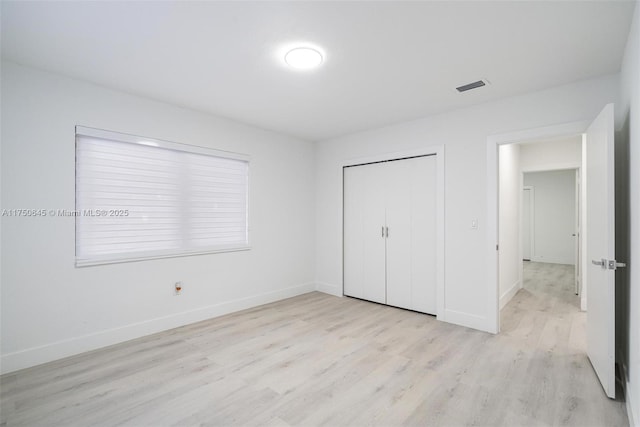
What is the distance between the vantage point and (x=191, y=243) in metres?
3.79

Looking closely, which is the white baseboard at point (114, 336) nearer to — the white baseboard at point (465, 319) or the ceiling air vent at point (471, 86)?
the white baseboard at point (465, 319)

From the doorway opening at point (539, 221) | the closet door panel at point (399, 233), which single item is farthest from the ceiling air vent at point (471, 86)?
the closet door panel at point (399, 233)

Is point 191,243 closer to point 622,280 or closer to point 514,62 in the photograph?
point 514,62

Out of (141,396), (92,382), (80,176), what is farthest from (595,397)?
(80,176)

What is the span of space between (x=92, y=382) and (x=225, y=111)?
3013 millimetres

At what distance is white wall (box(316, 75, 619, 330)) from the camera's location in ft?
9.61

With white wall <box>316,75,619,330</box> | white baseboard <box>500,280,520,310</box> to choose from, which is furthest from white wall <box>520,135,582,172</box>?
white wall <box>316,75,619,330</box>

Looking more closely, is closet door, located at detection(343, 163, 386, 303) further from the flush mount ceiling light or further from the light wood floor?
the flush mount ceiling light

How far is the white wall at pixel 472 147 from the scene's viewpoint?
293 centimetres

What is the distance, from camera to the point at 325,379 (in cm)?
241

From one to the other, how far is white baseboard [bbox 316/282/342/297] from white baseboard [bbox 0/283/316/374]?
1055 mm

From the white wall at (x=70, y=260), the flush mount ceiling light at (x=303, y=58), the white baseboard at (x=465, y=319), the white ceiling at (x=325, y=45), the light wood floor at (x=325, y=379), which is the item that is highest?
the white ceiling at (x=325, y=45)

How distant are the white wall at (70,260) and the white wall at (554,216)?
8162 mm

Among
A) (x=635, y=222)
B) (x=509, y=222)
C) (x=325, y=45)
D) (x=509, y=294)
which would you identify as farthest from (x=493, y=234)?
(x=325, y=45)
